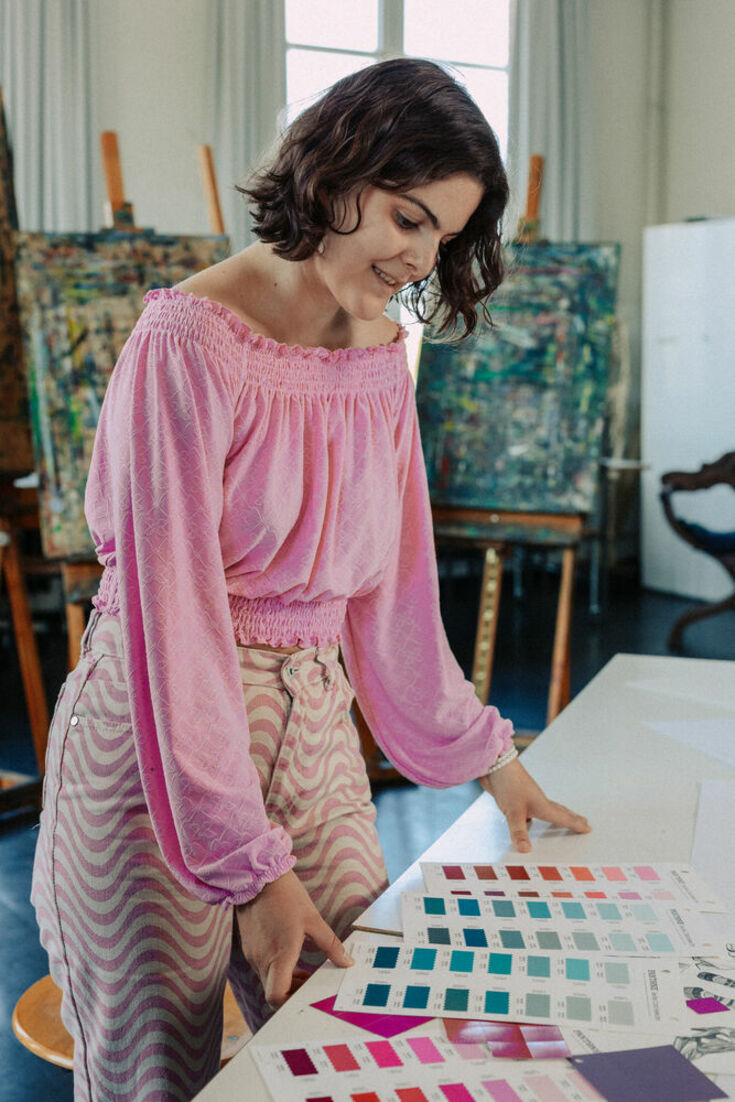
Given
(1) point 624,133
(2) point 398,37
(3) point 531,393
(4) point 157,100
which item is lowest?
(3) point 531,393

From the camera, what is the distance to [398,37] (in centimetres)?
620

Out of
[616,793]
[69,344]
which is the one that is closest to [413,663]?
[616,793]

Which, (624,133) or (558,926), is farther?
(624,133)

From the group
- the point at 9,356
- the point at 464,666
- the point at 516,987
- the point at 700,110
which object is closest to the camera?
the point at 516,987

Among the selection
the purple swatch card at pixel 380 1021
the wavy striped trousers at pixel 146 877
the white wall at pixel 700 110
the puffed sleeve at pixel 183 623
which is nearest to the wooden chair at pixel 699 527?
the white wall at pixel 700 110

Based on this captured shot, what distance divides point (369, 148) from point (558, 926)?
670mm

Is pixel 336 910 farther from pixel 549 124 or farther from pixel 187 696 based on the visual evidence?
pixel 549 124

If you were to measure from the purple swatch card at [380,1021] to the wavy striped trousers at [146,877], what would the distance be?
25 centimetres

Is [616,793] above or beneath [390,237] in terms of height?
beneath

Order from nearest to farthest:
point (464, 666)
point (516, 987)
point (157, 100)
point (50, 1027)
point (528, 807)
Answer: point (516, 987) < point (528, 807) < point (50, 1027) < point (464, 666) < point (157, 100)

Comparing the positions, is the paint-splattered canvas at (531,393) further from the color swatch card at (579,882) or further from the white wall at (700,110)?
the white wall at (700,110)

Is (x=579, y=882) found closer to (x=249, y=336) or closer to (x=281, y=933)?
(x=281, y=933)

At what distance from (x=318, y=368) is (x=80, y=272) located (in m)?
2.17

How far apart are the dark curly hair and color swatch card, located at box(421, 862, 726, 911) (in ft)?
1.92
